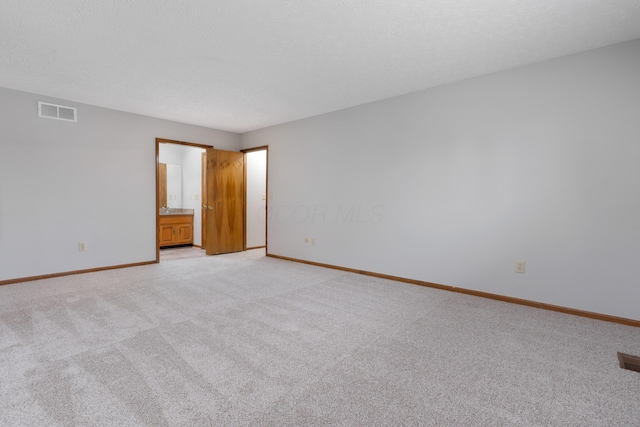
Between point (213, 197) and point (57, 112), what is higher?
point (57, 112)

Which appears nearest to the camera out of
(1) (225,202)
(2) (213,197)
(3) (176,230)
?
(2) (213,197)

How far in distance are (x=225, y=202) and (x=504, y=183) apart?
4649 millimetres

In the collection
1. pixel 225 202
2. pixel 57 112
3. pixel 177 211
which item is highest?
pixel 57 112

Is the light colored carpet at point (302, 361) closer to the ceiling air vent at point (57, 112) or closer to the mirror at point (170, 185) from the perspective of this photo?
the ceiling air vent at point (57, 112)

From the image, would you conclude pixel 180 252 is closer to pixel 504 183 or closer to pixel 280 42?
pixel 280 42

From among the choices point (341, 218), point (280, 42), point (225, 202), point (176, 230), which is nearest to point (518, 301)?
point (341, 218)

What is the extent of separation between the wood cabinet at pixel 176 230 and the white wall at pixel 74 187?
1.57 metres

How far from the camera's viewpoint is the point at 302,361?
6.51 ft

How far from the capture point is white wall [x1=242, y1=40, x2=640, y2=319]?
8.75 ft

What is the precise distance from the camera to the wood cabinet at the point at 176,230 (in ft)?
21.2

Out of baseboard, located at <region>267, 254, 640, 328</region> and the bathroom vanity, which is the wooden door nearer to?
the bathroom vanity

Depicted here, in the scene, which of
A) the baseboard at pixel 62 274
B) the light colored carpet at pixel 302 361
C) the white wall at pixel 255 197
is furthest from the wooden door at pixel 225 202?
the light colored carpet at pixel 302 361

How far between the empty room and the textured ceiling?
1.0 inches

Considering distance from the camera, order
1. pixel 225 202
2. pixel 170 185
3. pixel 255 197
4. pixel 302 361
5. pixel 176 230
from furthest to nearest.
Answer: pixel 170 185
pixel 176 230
pixel 255 197
pixel 225 202
pixel 302 361
